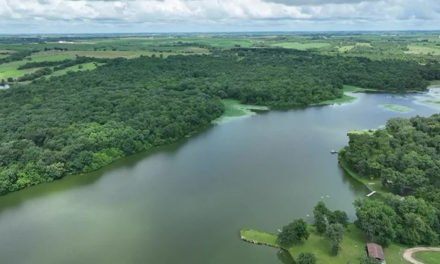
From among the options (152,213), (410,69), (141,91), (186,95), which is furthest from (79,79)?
(410,69)

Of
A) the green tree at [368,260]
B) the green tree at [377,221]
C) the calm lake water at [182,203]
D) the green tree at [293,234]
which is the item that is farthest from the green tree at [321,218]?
the green tree at [368,260]

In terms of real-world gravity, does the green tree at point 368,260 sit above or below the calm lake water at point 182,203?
above

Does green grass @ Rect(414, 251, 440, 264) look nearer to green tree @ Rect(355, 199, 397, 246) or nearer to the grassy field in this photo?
the grassy field

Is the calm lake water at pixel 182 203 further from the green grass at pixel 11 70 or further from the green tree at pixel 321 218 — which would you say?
the green grass at pixel 11 70

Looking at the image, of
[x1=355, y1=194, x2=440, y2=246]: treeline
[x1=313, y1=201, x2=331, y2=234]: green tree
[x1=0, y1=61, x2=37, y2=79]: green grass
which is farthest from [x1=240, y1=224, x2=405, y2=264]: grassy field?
[x1=0, y1=61, x2=37, y2=79]: green grass

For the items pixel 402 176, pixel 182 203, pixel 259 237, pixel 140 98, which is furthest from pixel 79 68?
pixel 402 176

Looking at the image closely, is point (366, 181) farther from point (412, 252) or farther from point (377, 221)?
point (412, 252)

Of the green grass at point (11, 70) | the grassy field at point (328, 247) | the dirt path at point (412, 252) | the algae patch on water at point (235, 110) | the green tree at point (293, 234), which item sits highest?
the green grass at point (11, 70)
